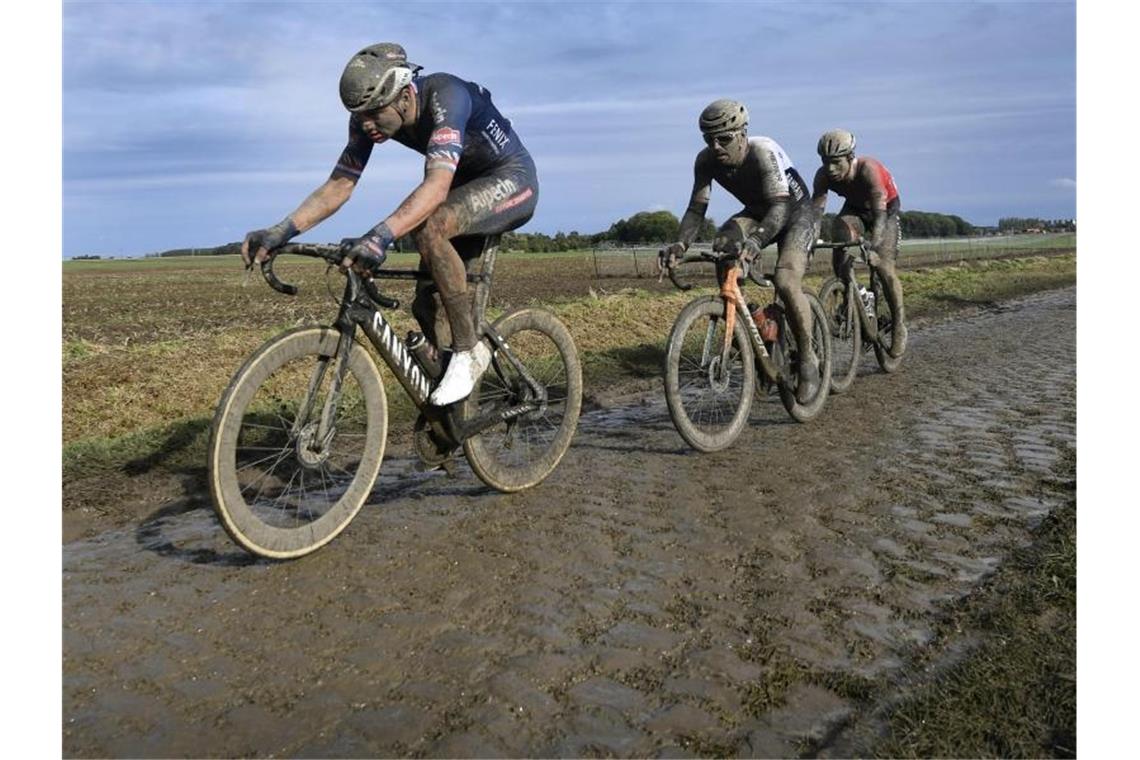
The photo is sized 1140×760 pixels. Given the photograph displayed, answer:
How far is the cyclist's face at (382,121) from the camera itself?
5.18 metres

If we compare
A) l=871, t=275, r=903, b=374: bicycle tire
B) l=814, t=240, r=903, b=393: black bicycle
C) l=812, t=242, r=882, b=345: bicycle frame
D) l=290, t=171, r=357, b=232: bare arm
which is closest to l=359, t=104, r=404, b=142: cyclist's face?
l=290, t=171, r=357, b=232: bare arm

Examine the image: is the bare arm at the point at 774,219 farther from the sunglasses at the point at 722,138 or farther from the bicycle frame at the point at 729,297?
the sunglasses at the point at 722,138

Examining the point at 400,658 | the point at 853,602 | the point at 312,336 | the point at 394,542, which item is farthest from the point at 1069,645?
the point at 312,336

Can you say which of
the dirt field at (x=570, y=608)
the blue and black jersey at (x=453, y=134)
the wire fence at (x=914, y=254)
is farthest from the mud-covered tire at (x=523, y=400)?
the wire fence at (x=914, y=254)

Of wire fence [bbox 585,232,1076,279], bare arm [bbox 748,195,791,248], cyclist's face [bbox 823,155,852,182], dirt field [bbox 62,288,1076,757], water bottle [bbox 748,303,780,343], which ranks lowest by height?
dirt field [bbox 62,288,1076,757]

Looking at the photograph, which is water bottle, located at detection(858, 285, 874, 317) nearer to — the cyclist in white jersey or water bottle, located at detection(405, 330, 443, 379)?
the cyclist in white jersey

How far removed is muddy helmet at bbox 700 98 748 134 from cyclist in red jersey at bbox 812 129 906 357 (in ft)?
8.88

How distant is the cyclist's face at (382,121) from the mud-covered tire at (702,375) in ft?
7.75

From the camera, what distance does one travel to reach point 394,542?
5129mm

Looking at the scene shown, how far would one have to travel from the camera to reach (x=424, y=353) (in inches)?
217

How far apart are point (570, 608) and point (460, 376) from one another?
1759 mm

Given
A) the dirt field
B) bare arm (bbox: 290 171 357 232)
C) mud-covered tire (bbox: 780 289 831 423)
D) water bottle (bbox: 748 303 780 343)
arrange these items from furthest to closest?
mud-covered tire (bbox: 780 289 831 423) < water bottle (bbox: 748 303 780 343) < bare arm (bbox: 290 171 357 232) < the dirt field

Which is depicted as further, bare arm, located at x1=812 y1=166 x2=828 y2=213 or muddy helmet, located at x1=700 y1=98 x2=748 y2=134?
bare arm, located at x1=812 y1=166 x2=828 y2=213

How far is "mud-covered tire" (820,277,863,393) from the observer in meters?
9.96
